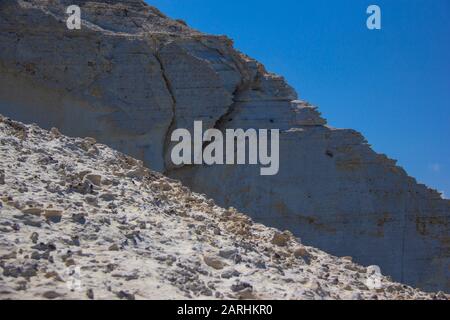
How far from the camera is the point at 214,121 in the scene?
A: 18266mm

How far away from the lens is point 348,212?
18203mm

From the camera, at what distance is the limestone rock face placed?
17.7 m

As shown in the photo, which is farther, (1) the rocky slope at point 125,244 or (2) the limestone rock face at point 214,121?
(2) the limestone rock face at point 214,121

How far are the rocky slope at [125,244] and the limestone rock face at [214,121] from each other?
867cm

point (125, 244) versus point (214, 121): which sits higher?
point (214, 121)

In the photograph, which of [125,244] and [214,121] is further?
[214,121]

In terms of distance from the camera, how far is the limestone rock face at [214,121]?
17.7 metres

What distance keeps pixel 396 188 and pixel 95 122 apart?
7.77 metres

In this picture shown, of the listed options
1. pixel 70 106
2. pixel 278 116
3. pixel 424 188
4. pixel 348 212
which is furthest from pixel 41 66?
pixel 424 188

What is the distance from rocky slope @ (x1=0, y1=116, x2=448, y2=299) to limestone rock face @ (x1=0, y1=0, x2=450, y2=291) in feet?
28.5

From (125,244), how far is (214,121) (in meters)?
12.0

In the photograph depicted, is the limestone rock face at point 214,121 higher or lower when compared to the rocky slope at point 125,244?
A: higher

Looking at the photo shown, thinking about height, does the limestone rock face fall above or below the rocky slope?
above
